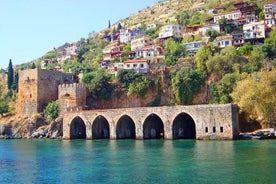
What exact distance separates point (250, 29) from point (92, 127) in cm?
3618

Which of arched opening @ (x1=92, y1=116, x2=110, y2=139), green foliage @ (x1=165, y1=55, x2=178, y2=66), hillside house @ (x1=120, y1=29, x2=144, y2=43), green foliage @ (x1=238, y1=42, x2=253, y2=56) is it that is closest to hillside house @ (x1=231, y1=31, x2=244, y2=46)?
green foliage @ (x1=238, y1=42, x2=253, y2=56)

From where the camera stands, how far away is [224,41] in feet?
241

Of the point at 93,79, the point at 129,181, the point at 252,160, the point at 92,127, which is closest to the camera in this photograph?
the point at 129,181

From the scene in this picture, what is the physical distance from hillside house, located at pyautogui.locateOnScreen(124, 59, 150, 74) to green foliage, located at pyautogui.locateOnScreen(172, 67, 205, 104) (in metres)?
9.01

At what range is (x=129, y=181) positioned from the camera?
23.2m

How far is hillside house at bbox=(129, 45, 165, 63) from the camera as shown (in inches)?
3039

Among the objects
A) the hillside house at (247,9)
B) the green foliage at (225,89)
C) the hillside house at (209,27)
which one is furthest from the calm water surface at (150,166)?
the hillside house at (247,9)

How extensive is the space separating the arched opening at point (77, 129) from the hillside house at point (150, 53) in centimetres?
2004

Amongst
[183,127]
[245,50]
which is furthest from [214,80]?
[183,127]

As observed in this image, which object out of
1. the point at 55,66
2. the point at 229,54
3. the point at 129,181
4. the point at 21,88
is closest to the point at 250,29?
the point at 229,54

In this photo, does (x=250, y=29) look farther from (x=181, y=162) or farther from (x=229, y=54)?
(x=181, y=162)

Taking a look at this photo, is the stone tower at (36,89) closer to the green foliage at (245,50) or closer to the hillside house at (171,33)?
the hillside house at (171,33)

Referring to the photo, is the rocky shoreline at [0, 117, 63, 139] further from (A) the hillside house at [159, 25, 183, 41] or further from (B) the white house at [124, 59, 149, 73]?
(A) the hillside house at [159, 25, 183, 41]

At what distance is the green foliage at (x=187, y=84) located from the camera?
6038 centimetres
